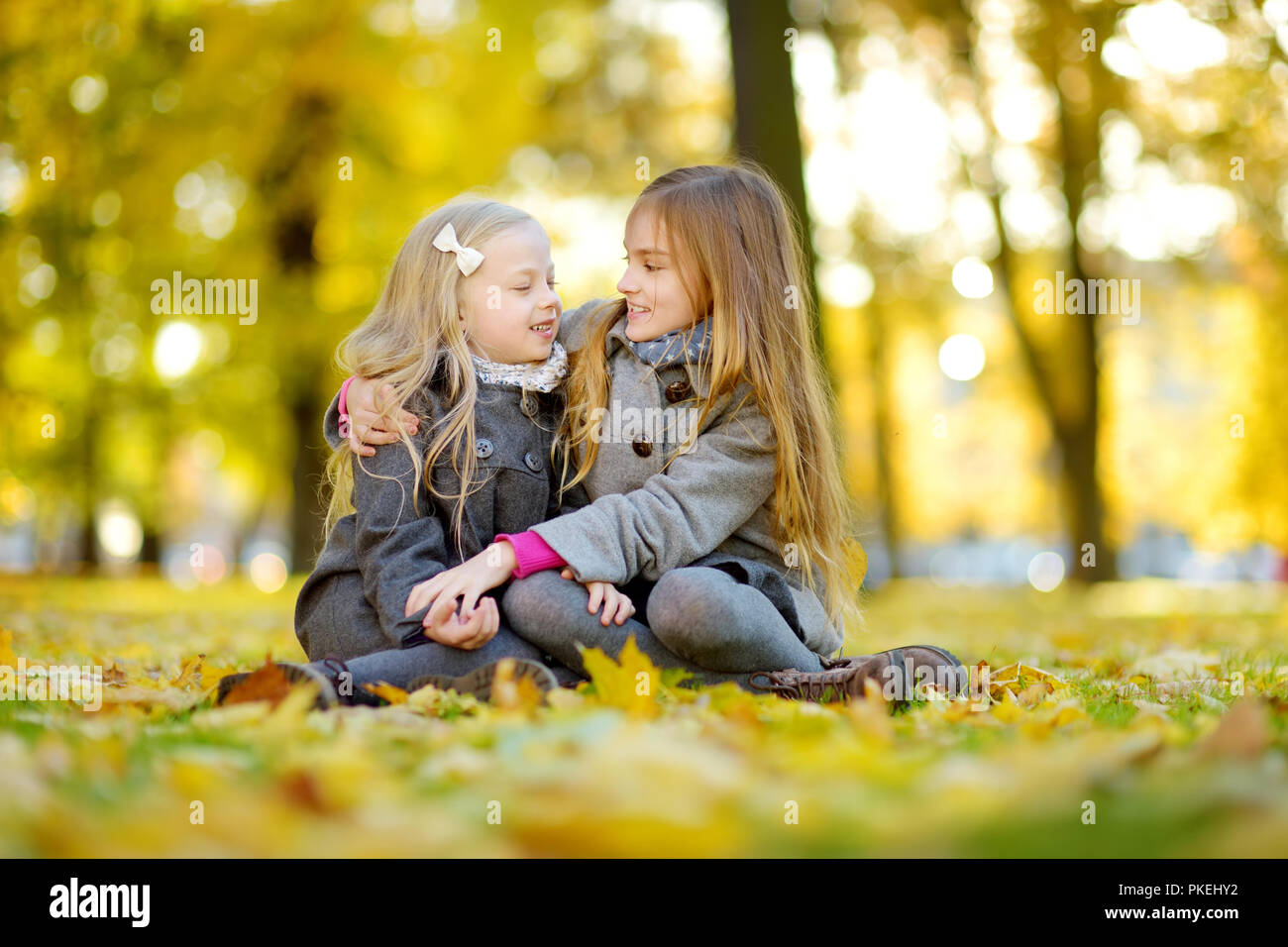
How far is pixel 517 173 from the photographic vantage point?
13.9 meters

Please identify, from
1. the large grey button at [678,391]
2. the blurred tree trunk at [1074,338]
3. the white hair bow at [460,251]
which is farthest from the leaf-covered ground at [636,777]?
the blurred tree trunk at [1074,338]

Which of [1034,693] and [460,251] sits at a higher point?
[460,251]

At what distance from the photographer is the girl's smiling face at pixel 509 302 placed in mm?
3387

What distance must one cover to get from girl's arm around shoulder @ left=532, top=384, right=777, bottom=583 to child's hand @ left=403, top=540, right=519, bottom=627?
0.37 feet

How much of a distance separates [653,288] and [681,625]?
0.97 metres

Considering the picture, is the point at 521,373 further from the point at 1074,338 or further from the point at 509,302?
the point at 1074,338

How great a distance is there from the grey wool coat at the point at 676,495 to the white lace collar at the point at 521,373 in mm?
137

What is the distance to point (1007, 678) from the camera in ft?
11.1

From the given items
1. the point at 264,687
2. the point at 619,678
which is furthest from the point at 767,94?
the point at 264,687

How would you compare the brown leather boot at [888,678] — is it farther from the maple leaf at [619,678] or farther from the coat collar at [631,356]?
the coat collar at [631,356]

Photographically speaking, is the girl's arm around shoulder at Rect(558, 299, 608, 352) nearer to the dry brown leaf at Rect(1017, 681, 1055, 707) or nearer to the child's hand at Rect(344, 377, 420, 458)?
the child's hand at Rect(344, 377, 420, 458)

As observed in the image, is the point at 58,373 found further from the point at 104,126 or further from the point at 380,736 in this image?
the point at 380,736

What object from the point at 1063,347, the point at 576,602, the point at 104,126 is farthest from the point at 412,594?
the point at 1063,347

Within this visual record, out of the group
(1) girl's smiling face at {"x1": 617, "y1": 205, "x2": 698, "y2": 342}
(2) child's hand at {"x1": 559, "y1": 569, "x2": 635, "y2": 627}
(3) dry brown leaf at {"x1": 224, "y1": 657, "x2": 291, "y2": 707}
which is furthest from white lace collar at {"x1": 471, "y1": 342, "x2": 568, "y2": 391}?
(3) dry brown leaf at {"x1": 224, "y1": 657, "x2": 291, "y2": 707}
